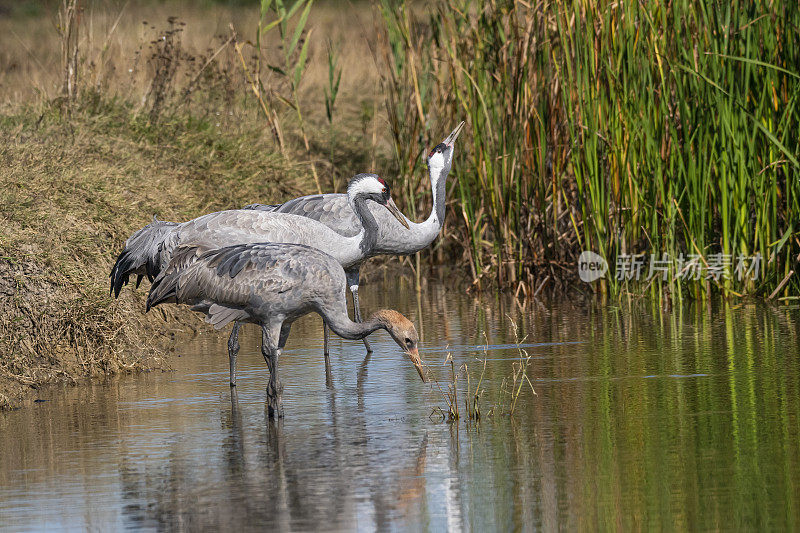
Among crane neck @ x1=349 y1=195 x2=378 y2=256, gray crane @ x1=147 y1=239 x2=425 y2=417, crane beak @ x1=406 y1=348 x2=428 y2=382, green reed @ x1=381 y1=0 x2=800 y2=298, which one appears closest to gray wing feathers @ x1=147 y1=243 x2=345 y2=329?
gray crane @ x1=147 y1=239 x2=425 y2=417

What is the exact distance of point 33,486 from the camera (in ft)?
18.1

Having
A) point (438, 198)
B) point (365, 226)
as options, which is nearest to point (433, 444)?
point (365, 226)

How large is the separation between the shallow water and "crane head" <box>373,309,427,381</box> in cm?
25

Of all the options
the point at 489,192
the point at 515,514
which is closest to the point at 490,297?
the point at 489,192

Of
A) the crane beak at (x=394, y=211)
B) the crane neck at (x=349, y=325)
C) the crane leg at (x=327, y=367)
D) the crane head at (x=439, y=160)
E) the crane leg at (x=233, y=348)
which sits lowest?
the crane leg at (x=327, y=367)

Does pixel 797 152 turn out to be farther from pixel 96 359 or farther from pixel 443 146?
pixel 96 359

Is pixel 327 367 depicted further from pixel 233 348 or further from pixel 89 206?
pixel 89 206

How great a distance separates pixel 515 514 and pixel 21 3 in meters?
31.7

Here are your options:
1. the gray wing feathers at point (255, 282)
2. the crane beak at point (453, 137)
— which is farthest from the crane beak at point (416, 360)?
the crane beak at point (453, 137)

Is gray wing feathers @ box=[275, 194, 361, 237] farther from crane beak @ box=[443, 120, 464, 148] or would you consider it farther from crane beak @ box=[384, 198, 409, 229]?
crane beak @ box=[443, 120, 464, 148]

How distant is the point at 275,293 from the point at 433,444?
59.2 inches

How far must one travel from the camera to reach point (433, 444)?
19.8 ft

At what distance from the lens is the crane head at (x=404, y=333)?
22.9 feet

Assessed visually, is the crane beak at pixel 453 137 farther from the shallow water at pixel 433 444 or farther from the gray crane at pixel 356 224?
the shallow water at pixel 433 444
